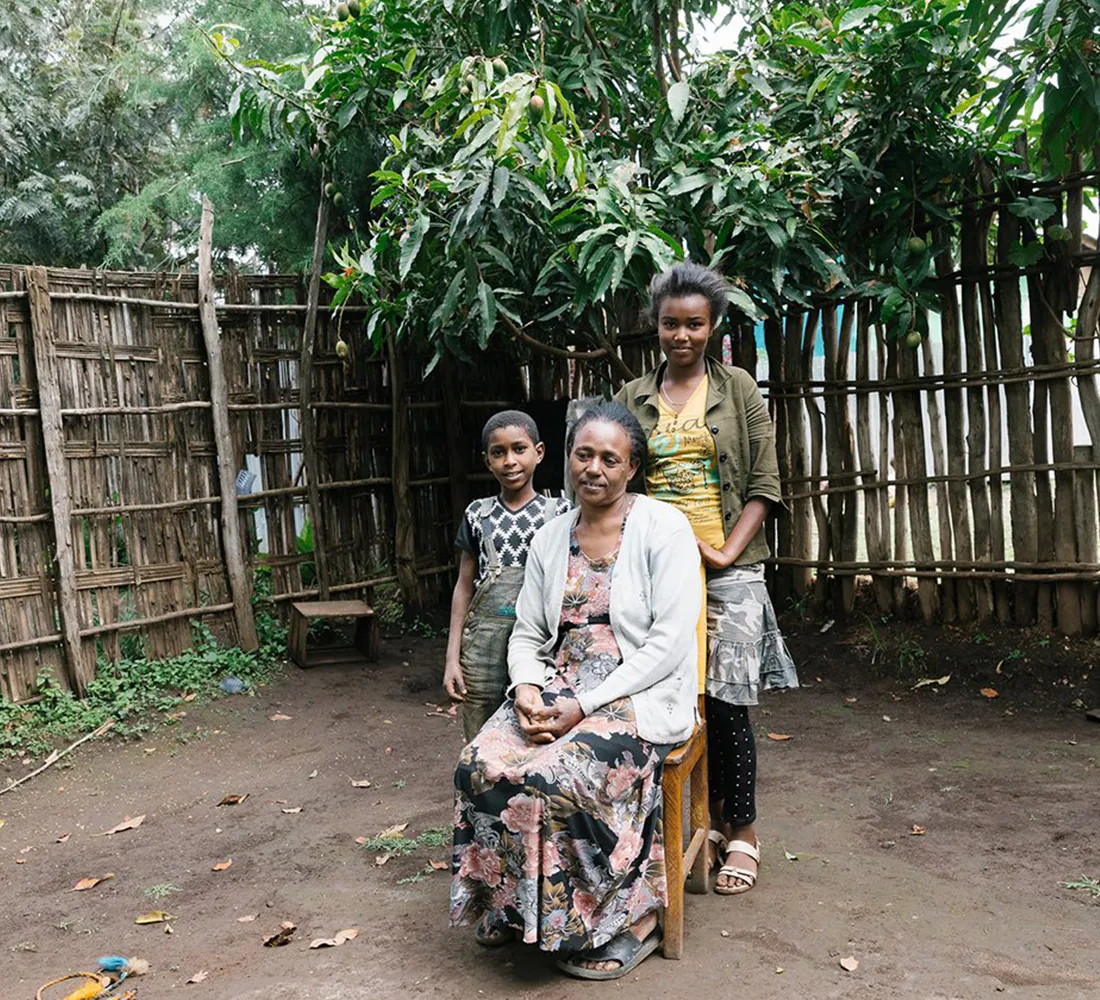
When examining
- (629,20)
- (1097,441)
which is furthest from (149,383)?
(1097,441)

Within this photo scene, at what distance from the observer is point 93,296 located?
216 inches

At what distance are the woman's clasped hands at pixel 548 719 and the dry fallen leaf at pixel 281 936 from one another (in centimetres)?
99

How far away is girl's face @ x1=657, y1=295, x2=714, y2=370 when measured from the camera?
2.93 metres

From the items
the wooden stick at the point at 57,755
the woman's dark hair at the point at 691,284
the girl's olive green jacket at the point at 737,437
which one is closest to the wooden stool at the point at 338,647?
the wooden stick at the point at 57,755

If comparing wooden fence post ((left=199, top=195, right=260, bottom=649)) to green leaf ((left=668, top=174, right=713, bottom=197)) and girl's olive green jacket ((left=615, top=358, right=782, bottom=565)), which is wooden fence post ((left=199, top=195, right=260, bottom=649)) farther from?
girl's olive green jacket ((left=615, top=358, right=782, bottom=565))

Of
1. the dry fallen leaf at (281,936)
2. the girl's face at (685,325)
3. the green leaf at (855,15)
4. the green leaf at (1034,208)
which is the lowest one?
the dry fallen leaf at (281,936)

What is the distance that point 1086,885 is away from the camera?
3.02m

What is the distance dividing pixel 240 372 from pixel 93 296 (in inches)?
38.2

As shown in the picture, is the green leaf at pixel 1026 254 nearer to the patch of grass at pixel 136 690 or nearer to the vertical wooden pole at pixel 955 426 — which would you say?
the vertical wooden pole at pixel 955 426

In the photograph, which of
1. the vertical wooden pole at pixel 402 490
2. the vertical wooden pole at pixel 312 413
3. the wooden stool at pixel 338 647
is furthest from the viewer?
the vertical wooden pole at pixel 402 490

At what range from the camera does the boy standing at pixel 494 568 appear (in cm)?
310

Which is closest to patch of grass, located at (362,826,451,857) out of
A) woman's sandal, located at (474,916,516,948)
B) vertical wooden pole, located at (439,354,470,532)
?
woman's sandal, located at (474,916,516,948)

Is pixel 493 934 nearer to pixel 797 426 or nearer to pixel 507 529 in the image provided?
pixel 507 529

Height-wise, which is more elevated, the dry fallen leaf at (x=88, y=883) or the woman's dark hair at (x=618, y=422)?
the woman's dark hair at (x=618, y=422)
